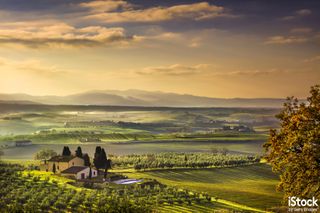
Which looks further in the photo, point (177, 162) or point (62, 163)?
point (177, 162)

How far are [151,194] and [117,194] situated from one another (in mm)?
2811

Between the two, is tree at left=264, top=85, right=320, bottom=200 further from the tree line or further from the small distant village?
the tree line

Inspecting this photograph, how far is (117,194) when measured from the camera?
115 ft

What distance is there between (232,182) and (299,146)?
2778 cm

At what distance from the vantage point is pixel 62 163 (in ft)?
143

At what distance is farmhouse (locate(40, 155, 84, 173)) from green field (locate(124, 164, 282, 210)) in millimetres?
5189

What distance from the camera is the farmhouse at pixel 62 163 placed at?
42875 millimetres

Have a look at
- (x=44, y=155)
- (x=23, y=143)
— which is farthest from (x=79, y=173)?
(x=23, y=143)

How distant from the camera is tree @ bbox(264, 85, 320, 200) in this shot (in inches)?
663

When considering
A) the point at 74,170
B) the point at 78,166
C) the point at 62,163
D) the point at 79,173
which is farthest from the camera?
the point at 62,163

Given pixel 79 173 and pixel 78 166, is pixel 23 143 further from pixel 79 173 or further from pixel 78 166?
pixel 79 173

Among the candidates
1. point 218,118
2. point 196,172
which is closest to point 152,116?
point 218,118

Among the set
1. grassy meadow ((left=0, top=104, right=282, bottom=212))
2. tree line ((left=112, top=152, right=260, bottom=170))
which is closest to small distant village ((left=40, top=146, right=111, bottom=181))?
grassy meadow ((left=0, top=104, right=282, bottom=212))

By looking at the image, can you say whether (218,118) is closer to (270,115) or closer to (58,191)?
(270,115)
